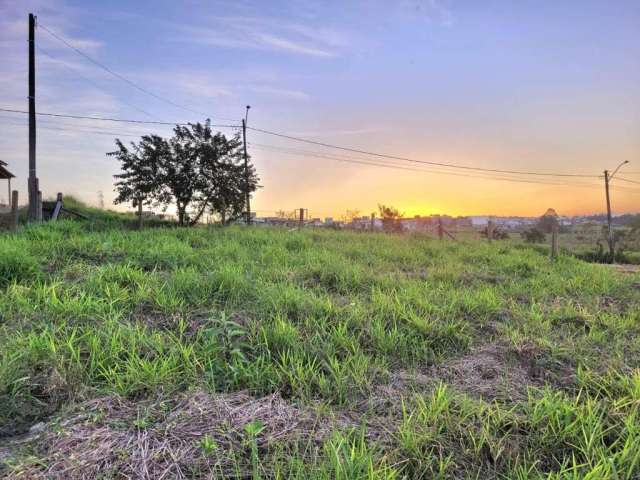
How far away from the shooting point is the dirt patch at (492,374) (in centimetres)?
258

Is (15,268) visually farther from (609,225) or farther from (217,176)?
(609,225)

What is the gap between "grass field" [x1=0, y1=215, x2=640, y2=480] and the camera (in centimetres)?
186

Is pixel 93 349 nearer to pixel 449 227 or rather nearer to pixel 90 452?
pixel 90 452

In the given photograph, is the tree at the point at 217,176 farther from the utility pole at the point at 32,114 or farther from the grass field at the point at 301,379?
the grass field at the point at 301,379

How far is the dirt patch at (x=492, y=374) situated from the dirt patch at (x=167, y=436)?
77 centimetres

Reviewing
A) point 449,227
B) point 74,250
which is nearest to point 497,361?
point 74,250

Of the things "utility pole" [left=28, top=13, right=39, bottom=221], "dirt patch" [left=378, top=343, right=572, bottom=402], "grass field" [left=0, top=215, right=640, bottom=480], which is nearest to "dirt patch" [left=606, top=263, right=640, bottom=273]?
"grass field" [left=0, top=215, right=640, bottom=480]

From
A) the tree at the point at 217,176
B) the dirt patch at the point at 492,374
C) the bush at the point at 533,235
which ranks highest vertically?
the tree at the point at 217,176

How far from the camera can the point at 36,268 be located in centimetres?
477

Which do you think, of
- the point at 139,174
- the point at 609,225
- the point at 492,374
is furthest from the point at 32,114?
the point at 609,225

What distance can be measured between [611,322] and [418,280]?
236cm

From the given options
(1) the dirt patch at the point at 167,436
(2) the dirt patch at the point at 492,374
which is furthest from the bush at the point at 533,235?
(1) the dirt patch at the point at 167,436

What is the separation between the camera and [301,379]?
257 centimetres

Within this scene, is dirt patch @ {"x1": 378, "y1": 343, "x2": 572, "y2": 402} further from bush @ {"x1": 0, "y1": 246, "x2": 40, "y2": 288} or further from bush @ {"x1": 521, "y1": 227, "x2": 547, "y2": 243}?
bush @ {"x1": 521, "y1": 227, "x2": 547, "y2": 243}
